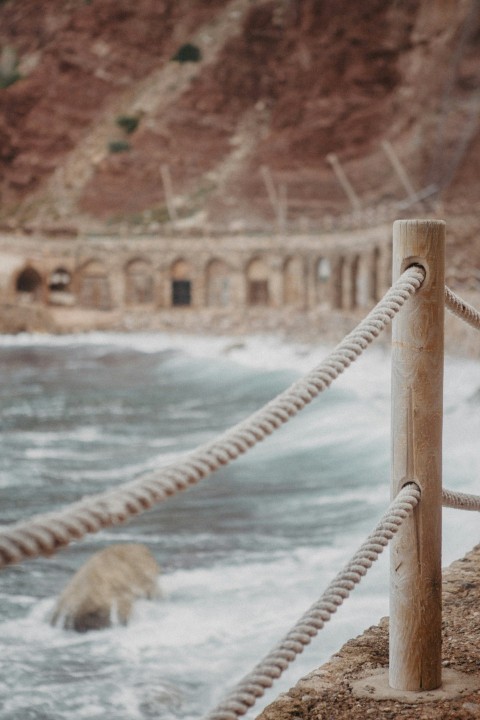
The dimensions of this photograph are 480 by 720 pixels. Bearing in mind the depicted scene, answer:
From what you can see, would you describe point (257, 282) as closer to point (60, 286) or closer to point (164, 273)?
point (164, 273)

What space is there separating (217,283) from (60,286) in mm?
9013

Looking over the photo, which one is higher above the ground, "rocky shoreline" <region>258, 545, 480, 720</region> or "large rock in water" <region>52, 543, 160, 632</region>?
"rocky shoreline" <region>258, 545, 480, 720</region>

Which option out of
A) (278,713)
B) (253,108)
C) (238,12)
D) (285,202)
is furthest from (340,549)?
(238,12)

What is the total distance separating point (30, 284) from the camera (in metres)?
44.6

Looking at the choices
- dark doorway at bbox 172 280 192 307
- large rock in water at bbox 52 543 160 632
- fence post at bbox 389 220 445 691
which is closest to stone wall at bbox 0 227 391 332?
dark doorway at bbox 172 280 192 307

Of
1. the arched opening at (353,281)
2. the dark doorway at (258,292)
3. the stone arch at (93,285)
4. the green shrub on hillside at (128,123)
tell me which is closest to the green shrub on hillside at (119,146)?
the green shrub on hillside at (128,123)

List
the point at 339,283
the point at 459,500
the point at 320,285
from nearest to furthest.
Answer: the point at 459,500, the point at 339,283, the point at 320,285

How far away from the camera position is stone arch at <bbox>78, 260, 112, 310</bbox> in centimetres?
4559

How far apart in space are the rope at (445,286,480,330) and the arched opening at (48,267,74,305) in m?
42.5

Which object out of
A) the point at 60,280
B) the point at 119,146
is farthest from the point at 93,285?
the point at 119,146

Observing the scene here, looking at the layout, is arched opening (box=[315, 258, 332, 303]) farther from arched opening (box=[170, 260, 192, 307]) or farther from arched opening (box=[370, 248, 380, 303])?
arched opening (box=[170, 260, 192, 307])

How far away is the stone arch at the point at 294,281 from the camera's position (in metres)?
42.6

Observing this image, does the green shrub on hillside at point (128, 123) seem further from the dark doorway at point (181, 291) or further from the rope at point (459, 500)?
the rope at point (459, 500)

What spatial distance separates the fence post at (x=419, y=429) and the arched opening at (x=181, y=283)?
42889 millimetres
